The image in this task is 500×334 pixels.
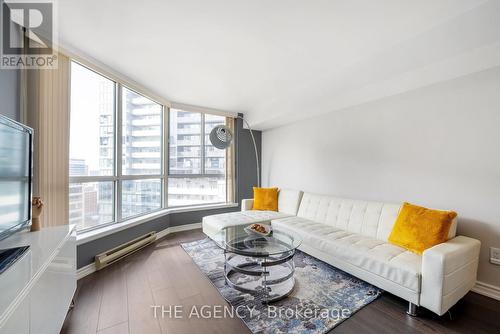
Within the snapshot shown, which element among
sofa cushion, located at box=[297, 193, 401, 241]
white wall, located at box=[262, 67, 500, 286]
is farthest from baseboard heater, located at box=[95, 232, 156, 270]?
white wall, located at box=[262, 67, 500, 286]

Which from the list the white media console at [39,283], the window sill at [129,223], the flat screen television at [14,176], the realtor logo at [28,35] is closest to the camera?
the white media console at [39,283]

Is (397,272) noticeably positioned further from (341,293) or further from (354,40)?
(354,40)

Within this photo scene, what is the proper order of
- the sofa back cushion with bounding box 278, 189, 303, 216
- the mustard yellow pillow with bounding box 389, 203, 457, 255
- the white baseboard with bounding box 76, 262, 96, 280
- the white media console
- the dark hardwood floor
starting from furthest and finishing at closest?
the sofa back cushion with bounding box 278, 189, 303, 216 → the white baseboard with bounding box 76, 262, 96, 280 → the mustard yellow pillow with bounding box 389, 203, 457, 255 → the dark hardwood floor → the white media console

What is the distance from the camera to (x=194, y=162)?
4340 mm

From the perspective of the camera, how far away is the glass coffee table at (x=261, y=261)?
1.96 metres

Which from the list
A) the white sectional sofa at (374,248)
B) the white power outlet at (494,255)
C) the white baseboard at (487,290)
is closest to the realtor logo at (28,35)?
the white sectional sofa at (374,248)

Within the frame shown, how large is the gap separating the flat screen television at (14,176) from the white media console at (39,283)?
0.58 feet

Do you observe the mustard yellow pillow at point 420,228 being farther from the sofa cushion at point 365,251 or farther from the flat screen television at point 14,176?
the flat screen television at point 14,176

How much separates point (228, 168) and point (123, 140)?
2091 mm

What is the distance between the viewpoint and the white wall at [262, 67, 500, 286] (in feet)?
6.41

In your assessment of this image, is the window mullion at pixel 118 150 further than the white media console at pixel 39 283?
Yes

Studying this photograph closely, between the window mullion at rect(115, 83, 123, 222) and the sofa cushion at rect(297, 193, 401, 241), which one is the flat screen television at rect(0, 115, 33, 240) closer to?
the window mullion at rect(115, 83, 123, 222)

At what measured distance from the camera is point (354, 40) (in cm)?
203

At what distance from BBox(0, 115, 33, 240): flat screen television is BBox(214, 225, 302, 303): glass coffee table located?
5.14 ft
